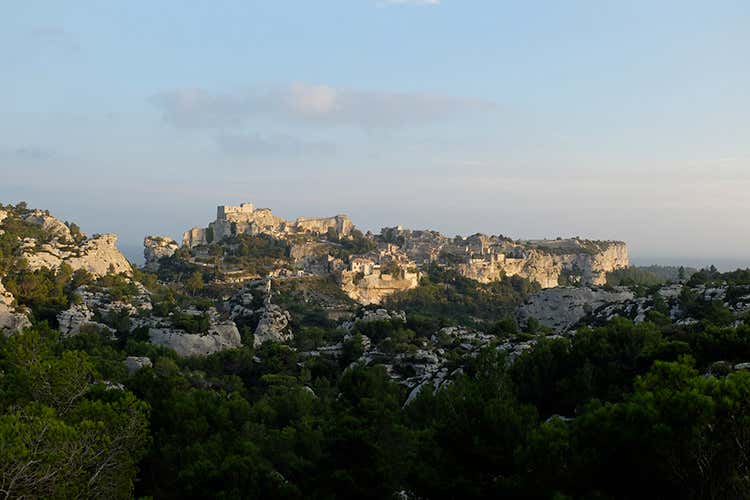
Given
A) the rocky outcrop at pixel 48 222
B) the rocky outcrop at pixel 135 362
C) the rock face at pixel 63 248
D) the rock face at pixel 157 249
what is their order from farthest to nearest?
the rock face at pixel 157 249 → the rocky outcrop at pixel 48 222 → the rock face at pixel 63 248 → the rocky outcrop at pixel 135 362

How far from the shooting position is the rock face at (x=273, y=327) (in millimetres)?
49156

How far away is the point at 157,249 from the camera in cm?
10675

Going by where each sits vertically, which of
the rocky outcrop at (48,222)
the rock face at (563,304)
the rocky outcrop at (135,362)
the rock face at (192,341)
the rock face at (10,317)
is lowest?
the rock face at (192,341)

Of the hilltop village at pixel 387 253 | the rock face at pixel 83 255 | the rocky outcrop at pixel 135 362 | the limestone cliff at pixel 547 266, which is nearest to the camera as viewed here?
the rocky outcrop at pixel 135 362

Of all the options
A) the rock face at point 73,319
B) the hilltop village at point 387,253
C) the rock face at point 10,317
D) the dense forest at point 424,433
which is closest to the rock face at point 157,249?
the hilltop village at point 387,253

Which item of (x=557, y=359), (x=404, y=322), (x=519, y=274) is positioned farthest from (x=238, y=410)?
(x=519, y=274)

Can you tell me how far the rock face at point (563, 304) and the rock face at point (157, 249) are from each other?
67277 millimetres

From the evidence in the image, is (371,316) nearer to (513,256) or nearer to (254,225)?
(254,225)

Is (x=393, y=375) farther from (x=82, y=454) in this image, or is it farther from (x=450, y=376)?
(x=82, y=454)

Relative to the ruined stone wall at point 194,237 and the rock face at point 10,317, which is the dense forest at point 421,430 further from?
the ruined stone wall at point 194,237

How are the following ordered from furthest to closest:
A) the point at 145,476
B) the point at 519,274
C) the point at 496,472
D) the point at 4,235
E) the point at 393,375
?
the point at 519,274 → the point at 4,235 → the point at 393,375 → the point at 145,476 → the point at 496,472

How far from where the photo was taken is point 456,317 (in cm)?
8388

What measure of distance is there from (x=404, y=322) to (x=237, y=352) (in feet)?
54.2

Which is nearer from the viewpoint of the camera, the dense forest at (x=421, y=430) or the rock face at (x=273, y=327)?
the dense forest at (x=421, y=430)
